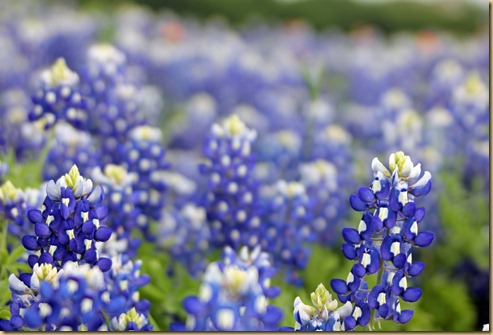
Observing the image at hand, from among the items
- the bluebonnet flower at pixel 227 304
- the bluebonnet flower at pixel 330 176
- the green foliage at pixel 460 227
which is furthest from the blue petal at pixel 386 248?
the green foliage at pixel 460 227

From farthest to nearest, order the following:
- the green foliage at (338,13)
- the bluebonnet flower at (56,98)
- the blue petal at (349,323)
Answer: the green foliage at (338,13), the bluebonnet flower at (56,98), the blue petal at (349,323)

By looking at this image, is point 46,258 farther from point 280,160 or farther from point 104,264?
point 280,160

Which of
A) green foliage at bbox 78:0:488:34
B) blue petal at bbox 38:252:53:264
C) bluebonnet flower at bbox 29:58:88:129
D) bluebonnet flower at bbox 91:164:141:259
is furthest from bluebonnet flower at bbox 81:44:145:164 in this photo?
green foliage at bbox 78:0:488:34

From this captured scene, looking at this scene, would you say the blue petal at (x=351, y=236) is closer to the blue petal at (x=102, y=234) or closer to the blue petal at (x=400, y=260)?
the blue petal at (x=400, y=260)

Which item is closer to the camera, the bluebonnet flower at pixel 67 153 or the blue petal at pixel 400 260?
the blue petal at pixel 400 260

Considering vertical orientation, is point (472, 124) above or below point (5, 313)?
above

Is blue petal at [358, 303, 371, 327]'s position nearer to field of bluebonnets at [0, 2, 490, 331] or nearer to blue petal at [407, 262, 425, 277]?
field of bluebonnets at [0, 2, 490, 331]

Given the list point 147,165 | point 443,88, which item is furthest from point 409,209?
point 443,88

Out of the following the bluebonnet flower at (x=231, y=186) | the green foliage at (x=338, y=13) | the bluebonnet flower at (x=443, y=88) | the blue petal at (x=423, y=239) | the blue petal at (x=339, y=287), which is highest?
the green foliage at (x=338, y=13)
